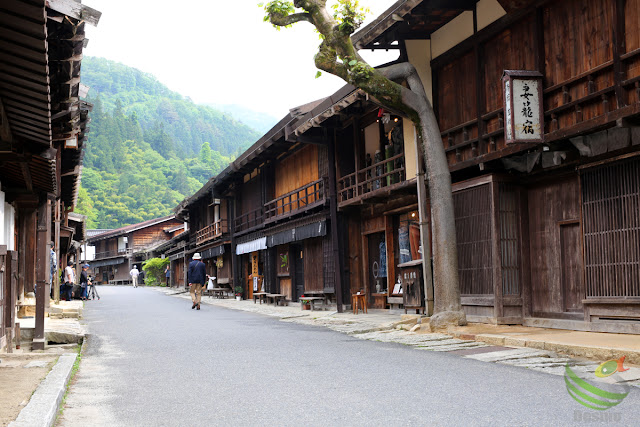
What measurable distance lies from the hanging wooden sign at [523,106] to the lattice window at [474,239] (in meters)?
1.98

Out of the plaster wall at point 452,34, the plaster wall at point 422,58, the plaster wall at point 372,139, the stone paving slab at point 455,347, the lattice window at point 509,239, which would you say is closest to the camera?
the stone paving slab at point 455,347

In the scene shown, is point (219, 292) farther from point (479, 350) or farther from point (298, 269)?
point (479, 350)

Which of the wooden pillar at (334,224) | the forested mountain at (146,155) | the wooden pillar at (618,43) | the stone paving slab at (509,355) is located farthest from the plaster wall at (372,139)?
the forested mountain at (146,155)

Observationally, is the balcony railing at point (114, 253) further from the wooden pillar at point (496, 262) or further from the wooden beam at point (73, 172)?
the wooden pillar at point (496, 262)

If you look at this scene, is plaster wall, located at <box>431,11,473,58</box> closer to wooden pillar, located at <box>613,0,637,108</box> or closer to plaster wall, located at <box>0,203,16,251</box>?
wooden pillar, located at <box>613,0,637,108</box>

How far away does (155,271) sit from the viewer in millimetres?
61562

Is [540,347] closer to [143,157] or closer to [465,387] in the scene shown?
[465,387]

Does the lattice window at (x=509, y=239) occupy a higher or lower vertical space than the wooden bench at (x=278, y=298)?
higher

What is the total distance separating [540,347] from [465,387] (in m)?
3.45

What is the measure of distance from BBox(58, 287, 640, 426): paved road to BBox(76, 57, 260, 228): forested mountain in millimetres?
92879

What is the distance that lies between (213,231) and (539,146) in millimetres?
28891

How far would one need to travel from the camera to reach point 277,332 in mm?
14102

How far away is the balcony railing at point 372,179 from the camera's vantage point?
57.4 feet

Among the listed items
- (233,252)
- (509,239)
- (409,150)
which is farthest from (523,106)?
(233,252)
